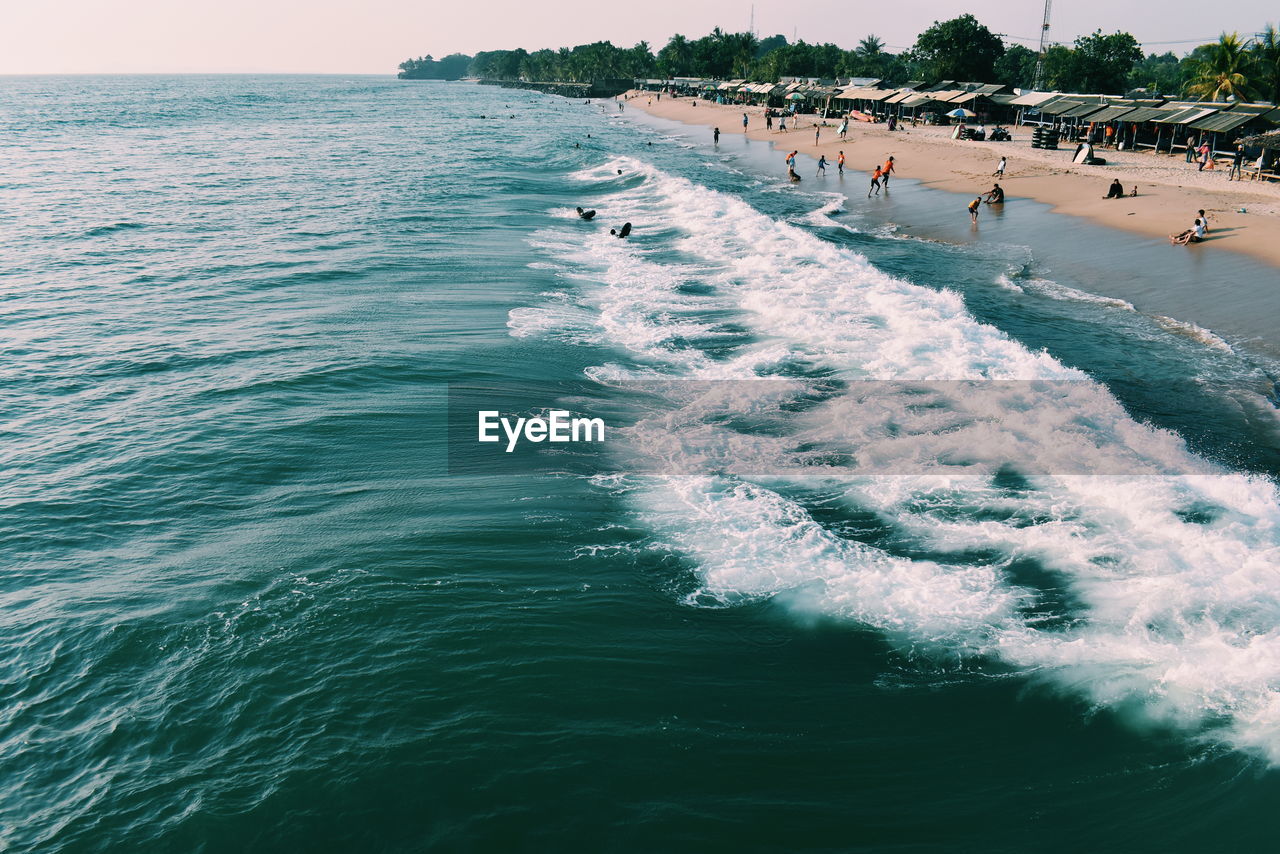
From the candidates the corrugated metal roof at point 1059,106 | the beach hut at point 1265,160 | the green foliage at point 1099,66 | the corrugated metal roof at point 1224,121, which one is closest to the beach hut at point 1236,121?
the corrugated metal roof at point 1224,121

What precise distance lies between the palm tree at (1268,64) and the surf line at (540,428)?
61829 millimetres

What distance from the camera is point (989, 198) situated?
1770 inches

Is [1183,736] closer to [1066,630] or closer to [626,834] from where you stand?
[1066,630]

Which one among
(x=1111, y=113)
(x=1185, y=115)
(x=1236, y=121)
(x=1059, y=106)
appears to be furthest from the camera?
(x=1059, y=106)

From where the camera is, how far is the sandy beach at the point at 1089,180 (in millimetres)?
34938

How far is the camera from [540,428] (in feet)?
62.0

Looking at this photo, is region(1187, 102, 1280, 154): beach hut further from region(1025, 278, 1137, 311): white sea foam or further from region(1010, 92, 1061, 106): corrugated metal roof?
region(1025, 278, 1137, 311): white sea foam

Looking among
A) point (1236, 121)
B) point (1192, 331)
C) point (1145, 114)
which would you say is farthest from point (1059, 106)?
point (1192, 331)

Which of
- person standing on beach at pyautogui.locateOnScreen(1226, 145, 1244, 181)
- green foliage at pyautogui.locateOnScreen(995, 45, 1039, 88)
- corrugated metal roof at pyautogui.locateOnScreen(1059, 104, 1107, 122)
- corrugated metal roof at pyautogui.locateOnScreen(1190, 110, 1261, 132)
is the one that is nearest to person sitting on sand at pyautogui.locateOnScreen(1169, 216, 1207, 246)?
person standing on beach at pyautogui.locateOnScreen(1226, 145, 1244, 181)

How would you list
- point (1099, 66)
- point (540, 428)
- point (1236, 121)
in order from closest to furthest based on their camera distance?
point (540, 428) → point (1236, 121) → point (1099, 66)

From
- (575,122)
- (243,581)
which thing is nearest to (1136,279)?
(243,581)

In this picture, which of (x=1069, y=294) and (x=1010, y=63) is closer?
(x=1069, y=294)

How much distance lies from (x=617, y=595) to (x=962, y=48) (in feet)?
348

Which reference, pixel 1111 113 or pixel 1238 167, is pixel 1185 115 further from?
pixel 1238 167
